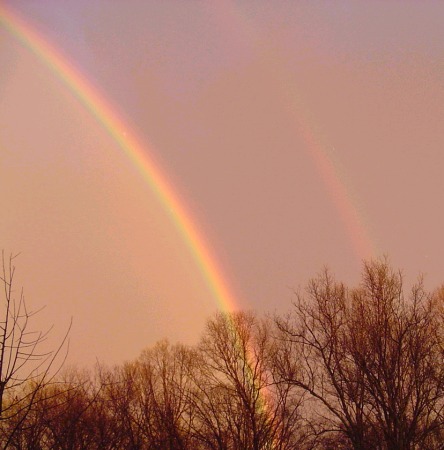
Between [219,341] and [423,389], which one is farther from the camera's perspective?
[219,341]

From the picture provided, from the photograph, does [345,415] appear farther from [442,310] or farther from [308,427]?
[442,310]

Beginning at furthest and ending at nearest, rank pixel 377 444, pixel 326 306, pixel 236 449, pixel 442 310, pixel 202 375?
pixel 442 310
pixel 202 375
pixel 326 306
pixel 377 444
pixel 236 449

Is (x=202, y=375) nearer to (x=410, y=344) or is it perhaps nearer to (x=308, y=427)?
(x=308, y=427)

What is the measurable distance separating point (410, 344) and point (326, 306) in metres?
4.05

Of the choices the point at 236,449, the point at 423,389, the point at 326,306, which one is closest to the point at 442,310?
the point at 326,306

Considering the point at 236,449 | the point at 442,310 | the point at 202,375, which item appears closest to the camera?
the point at 236,449

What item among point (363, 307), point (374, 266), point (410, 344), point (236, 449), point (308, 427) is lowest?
point (236, 449)

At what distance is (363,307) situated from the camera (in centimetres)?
1748

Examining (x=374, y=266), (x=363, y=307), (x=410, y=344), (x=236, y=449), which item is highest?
(x=374, y=266)

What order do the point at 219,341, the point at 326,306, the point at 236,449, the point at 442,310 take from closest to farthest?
the point at 236,449
the point at 326,306
the point at 219,341
the point at 442,310

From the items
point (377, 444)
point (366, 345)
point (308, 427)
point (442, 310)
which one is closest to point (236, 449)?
point (308, 427)

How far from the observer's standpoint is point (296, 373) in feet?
60.2

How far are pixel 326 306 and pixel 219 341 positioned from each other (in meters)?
5.65

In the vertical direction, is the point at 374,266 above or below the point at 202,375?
above
